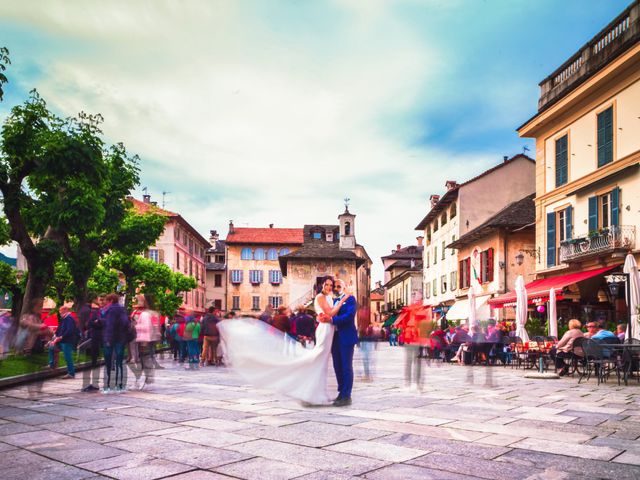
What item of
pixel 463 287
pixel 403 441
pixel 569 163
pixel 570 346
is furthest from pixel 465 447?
pixel 463 287

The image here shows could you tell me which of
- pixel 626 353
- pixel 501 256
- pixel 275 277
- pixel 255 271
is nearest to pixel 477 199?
pixel 501 256

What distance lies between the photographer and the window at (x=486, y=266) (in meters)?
37.0

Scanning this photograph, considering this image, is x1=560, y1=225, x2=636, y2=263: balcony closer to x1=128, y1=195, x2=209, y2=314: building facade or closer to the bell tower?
x1=128, y1=195, x2=209, y2=314: building facade

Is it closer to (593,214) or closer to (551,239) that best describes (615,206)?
(593,214)

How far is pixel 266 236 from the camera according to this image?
8850 centimetres

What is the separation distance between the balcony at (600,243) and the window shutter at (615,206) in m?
0.54

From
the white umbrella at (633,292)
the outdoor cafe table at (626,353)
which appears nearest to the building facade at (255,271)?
the white umbrella at (633,292)

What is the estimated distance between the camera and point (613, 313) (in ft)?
79.0

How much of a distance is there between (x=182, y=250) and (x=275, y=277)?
64.8ft

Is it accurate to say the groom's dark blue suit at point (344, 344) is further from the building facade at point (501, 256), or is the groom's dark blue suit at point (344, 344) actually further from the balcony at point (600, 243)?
the building facade at point (501, 256)

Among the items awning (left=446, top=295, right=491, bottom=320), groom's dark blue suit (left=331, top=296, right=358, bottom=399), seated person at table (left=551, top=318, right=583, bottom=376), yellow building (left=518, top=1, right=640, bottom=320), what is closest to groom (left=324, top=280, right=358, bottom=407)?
groom's dark blue suit (left=331, top=296, right=358, bottom=399)

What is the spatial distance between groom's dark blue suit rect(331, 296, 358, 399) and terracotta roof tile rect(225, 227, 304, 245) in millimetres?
77695

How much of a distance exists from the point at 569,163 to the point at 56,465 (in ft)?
81.5

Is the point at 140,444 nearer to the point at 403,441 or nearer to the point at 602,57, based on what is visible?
the point at 403,441
